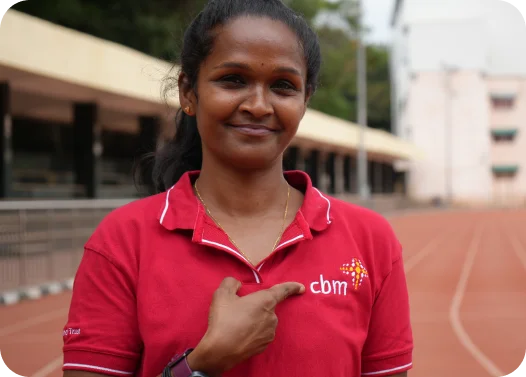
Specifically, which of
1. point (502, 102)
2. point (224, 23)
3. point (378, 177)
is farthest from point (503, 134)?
point (224, 23)

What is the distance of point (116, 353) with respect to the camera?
5.28 feet

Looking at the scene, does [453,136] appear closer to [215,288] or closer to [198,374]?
[215,288]

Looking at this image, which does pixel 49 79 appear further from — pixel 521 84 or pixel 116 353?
pixel 521 84

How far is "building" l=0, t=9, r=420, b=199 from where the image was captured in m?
12.0

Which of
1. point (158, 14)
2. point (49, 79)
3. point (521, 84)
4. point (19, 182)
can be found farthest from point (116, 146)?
point (521, 84)

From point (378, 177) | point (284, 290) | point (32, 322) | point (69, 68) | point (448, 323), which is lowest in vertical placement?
point (448, 323)

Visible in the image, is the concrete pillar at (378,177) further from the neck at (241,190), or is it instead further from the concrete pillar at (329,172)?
the neck at (241,190)

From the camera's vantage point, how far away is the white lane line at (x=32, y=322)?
779 centimetres

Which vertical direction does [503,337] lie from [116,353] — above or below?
below

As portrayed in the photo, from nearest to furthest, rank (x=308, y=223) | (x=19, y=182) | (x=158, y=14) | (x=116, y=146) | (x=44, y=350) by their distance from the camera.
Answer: (x=308, y=223) → (x=44, y=350) → (x=19, y=182) → (x=158, y=14) → (x=116, y=146)

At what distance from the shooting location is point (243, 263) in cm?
166

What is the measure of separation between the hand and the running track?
4.57 metres

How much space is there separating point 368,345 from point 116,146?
27020 millimetres

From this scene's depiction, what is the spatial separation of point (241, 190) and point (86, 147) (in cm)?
1571
